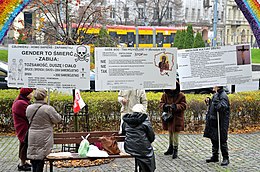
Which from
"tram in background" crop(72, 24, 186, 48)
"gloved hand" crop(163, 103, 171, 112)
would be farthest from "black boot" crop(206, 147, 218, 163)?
"tram in background" crop(72, 24, 186, 48)

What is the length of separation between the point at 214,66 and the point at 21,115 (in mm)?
3579

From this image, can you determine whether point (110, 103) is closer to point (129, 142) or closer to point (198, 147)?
point (198, 147)

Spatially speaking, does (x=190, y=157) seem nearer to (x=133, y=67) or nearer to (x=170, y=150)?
(x=170, y=150)

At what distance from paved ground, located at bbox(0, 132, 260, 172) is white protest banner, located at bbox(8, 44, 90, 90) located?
1.89 meters

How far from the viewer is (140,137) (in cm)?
676

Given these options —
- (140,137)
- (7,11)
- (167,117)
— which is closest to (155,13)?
(167,117)

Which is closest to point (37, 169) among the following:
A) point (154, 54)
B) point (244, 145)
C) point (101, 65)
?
point (101, 65)

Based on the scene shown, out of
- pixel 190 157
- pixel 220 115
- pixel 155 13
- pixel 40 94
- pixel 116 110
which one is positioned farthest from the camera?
pixel 155 13

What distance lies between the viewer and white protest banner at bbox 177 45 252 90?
7684 millimetres

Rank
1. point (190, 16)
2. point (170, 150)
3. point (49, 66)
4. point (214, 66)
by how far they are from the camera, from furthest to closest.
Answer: point (190, 16), point (170, 150), point (214, 66), point (49, 66)

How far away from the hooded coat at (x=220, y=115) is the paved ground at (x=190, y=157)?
0.62 meters

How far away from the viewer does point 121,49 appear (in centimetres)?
722

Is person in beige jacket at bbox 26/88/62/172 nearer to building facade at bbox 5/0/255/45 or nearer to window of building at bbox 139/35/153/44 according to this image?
window of building at bbox 139/35/153/44

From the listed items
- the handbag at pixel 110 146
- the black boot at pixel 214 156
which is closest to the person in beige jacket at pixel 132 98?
the handbag at pixel 110 146
